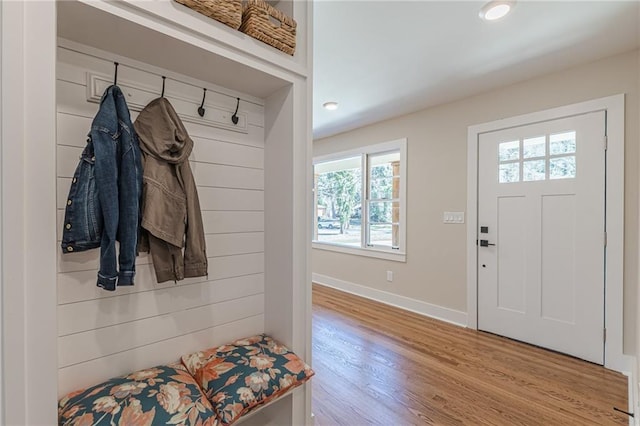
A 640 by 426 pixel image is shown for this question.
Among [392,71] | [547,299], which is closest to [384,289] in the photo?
[547,299]

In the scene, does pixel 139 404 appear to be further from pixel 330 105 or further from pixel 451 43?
pixel 330 105

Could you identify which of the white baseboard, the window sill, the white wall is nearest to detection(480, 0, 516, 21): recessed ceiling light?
the white wall

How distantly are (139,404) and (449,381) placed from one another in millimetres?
1969

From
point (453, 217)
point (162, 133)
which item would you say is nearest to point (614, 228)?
point (453, 217)

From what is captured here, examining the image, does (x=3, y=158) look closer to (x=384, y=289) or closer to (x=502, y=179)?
(x=502, y=179)

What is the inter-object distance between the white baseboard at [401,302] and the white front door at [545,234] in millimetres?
262

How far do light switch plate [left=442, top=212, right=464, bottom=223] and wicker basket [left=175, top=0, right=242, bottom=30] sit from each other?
280cm

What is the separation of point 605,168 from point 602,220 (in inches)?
16.1

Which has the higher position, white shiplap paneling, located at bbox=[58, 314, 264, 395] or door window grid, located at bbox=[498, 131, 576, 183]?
door window grid, located at bbox=[498, 131, 576, 183]

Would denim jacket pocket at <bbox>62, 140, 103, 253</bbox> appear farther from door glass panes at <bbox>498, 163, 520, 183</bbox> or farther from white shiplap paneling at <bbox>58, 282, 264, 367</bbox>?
door glass panes at <bbox>498, 163, 520, 183</bbox>

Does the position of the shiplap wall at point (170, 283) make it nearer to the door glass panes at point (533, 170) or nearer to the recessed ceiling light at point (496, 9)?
the recessed ceiling light at point (496, 9)

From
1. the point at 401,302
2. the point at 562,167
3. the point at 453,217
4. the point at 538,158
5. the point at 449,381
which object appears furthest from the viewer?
the point at 401,302

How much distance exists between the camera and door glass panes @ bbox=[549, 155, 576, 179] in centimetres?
248

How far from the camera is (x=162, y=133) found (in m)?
1.24
